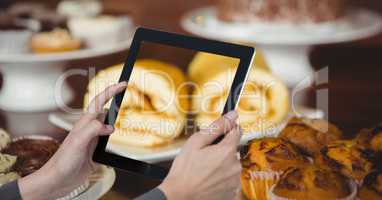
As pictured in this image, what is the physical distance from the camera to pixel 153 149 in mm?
593

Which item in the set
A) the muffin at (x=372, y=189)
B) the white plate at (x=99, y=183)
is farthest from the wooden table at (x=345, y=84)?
the muffin at (x=372, y=189)

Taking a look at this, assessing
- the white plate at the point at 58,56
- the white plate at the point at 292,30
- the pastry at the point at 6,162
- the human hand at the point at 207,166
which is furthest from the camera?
the white plate at the point at 292,30

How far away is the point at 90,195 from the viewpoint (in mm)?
494

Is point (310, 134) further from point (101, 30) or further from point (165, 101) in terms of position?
point (101, 30)

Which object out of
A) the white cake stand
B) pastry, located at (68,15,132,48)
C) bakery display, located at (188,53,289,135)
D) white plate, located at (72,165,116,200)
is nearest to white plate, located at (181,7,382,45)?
the white cake stand

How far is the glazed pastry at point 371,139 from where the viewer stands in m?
0.49

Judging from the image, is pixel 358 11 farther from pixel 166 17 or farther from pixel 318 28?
pixel 166 17

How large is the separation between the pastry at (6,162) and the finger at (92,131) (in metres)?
0.10

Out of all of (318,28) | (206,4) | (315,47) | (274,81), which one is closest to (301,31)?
(318,28)

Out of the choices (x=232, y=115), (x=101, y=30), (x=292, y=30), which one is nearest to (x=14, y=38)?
(x=101, y=30)

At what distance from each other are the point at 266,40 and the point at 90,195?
464mm

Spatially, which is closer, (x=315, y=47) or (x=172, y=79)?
(x=172, y=79)

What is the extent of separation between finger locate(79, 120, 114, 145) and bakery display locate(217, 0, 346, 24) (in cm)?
58

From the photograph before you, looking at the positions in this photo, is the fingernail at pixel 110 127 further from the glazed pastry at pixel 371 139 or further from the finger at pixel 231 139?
the glazed pastry at pixel 371 139
